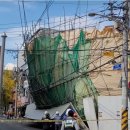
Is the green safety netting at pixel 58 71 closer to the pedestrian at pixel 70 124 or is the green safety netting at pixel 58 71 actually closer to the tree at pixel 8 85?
the pedestrian at pixel 70 124

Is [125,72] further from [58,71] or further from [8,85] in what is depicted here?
[8,85]

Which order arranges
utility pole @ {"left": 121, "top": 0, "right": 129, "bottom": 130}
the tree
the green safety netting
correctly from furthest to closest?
the tree, the green safety netting, utility pole @ {"left": 121, "top": 0, "right": 129, "bottom": 130}

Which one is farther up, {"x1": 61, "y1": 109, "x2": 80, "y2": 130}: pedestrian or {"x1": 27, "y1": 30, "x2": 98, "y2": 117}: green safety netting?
{"x1": 27, "y1": 30, "x2": 98, "y2": 117}: green safety netting

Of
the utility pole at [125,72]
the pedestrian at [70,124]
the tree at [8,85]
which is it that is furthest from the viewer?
the tree at [8,85]

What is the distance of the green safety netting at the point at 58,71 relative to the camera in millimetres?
36188

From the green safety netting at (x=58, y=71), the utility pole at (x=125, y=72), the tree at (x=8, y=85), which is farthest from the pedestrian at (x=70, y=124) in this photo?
the tree at (x=8, y=85)

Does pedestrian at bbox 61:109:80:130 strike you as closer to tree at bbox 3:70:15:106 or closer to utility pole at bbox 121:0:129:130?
utility pole at bbox 121:0:129:130

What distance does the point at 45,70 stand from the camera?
1779 inches

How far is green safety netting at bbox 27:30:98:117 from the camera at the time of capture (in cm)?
3619

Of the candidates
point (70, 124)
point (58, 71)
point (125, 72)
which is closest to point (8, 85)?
point (58, 71)

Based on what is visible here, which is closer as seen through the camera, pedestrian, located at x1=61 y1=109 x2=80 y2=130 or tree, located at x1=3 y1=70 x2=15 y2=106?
pedestrian, located at x1=61 y1=109 x2=80 y2=130

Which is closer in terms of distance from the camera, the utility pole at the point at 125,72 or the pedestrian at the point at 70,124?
the pedestrian at the point at 70,124

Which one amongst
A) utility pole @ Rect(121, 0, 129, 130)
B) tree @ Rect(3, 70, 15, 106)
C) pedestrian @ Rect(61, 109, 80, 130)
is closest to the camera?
pedestrian @ Rect(61, 109, 80, 130)

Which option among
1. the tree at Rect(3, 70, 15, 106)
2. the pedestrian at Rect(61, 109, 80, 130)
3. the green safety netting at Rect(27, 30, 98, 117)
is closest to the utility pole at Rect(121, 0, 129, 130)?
the pedestrian at Rect(61, 109, 80, 130)
